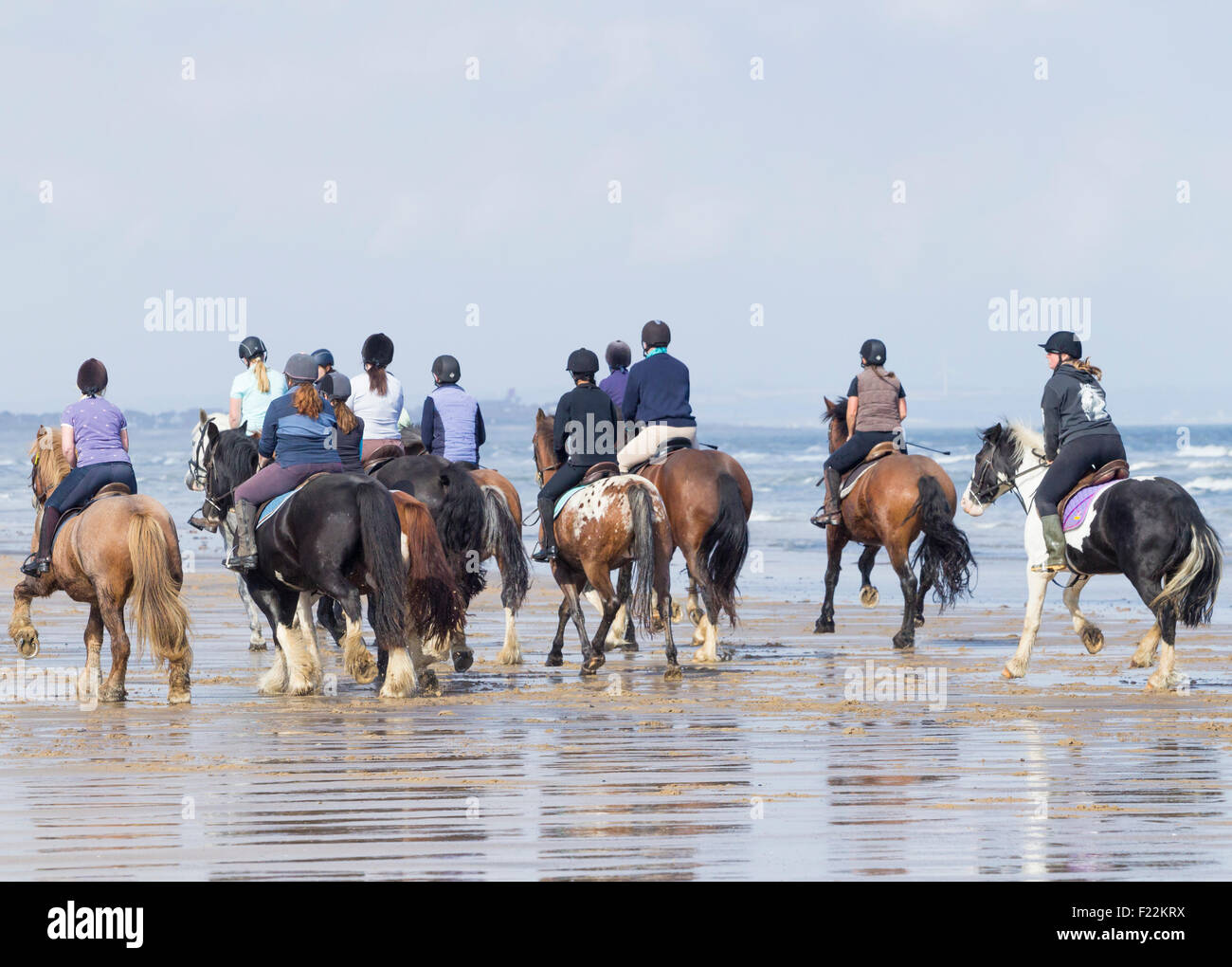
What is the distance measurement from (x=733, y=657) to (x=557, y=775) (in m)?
6.17

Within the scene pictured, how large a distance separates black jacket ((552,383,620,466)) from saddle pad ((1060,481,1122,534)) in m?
3.46

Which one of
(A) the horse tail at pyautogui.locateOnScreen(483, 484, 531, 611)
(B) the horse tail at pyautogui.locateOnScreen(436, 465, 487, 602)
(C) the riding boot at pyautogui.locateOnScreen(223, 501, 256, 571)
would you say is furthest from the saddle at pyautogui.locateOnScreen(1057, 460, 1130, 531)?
(C) the riding boot at pyautogui.locateOnScreen(223, 501, 256, 571)

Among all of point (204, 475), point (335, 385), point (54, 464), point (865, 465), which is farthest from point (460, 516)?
point (865, 465)

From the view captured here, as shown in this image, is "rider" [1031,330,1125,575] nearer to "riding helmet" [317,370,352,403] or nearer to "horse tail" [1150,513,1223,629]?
"horse tail" [1150,513,1223,629]

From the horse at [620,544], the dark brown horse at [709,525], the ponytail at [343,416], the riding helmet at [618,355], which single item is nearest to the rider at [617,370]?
the riding helmet at [618,355]

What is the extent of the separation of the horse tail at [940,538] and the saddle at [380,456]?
4.74m

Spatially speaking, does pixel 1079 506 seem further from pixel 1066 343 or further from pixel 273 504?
pixel 273 504

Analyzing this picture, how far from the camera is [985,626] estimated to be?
17.2 metres

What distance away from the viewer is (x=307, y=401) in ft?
37.2

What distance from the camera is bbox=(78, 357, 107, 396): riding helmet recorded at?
1146 centimetres

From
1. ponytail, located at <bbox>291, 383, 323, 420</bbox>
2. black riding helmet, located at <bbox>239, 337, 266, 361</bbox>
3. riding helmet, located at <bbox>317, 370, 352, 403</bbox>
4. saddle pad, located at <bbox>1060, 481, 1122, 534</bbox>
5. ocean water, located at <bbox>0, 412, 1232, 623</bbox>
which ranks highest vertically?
black riding helmet, located at <bbox>239, 337, 266, 361</bbox>

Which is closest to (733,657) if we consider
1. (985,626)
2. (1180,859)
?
(985,626)

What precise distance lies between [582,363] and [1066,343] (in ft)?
12.2
